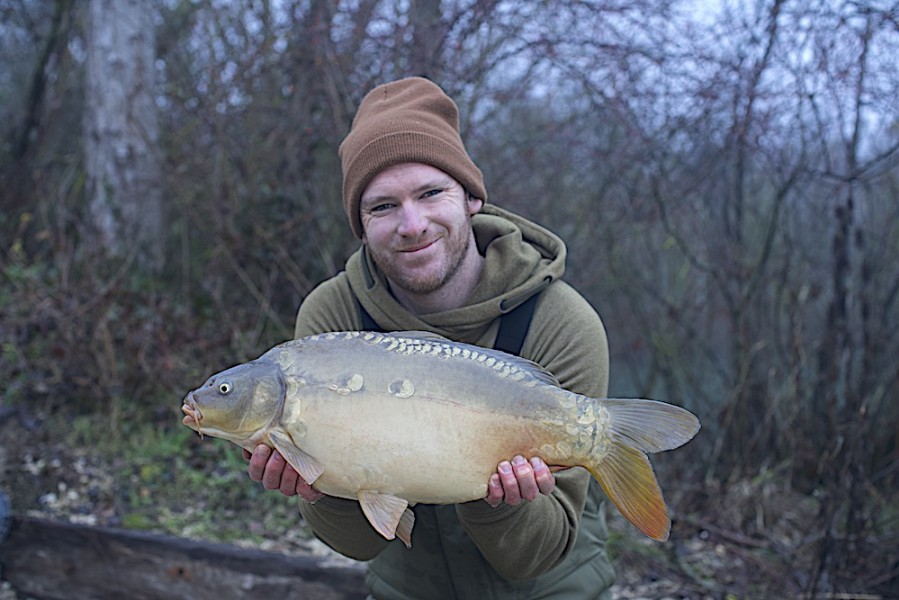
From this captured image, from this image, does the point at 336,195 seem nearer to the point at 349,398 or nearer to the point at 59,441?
the point at 59,441

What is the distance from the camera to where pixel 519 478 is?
5.77ft

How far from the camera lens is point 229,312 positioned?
5316mm

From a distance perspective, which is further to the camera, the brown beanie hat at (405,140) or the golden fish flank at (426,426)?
the brown beanie hat at (405,140)

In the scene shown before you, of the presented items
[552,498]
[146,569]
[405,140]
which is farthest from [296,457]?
[146,569]

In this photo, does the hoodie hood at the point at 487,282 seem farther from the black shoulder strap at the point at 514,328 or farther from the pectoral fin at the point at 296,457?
the pectoral fin at the point at 296,457

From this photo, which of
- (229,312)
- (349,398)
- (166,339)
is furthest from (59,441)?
(349,398)

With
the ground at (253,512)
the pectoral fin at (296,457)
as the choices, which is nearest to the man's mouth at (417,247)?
the pectoral fin at (296,457)

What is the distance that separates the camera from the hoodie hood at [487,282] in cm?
221

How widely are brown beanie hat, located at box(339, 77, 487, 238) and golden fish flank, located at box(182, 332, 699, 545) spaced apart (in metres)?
0.62

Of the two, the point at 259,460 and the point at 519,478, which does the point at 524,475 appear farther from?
the point at 259,460

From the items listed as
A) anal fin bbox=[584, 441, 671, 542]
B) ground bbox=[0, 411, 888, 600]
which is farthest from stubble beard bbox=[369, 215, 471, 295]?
ground bbox=[0, 411, 888, 600]

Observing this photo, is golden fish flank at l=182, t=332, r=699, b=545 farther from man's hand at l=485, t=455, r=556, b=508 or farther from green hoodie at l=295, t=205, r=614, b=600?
green hoodie at l=295, t=205, r=614, b=600

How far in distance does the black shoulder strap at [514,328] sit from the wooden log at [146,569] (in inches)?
51.3

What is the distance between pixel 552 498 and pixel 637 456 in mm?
361
